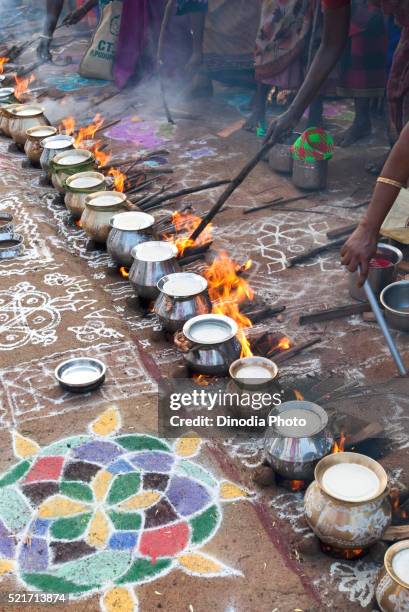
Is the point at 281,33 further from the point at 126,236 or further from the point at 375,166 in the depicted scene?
the point at 126,236

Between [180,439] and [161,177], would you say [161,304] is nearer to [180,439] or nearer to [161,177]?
[180,439]

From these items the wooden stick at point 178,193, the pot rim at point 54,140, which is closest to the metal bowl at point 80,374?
the wooden stick at point 178,193

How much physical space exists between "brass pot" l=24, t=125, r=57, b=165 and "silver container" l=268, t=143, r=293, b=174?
101 inches

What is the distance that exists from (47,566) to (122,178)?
503 centimetres

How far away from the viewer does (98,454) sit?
4082mm

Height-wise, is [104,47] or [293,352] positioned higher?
[104,47]

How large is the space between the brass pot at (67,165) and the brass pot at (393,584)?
5134mm

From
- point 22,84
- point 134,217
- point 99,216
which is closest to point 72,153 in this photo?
point 99,216

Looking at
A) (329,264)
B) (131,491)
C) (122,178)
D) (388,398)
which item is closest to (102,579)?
(131,491)

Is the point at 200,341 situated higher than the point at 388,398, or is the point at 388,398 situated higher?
the point at 200,341

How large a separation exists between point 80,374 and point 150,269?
1071mm

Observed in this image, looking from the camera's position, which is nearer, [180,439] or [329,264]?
[180,439]

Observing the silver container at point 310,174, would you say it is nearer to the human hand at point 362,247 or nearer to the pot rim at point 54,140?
the pot rim at point 54,140

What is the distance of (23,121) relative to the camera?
8758 mm
